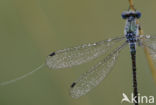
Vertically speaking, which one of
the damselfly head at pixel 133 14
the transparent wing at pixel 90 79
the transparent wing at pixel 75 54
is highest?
the damselfly head at pixel 133 14

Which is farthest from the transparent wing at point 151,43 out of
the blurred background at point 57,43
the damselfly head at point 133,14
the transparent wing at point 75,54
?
the blurred background at point 57,43

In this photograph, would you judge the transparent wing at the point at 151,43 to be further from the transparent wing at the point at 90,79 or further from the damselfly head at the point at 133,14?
the transparent wing at the point at 90,79

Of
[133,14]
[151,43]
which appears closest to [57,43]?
[133,14]

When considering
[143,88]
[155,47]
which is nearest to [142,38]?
[155,47]

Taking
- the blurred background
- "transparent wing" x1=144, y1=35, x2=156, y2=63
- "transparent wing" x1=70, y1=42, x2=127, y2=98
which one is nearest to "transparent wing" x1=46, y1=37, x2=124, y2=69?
"transparent wing" x1=70, y1=42, x2=127, y2=98

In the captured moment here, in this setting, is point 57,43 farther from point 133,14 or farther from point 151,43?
point 151,43
